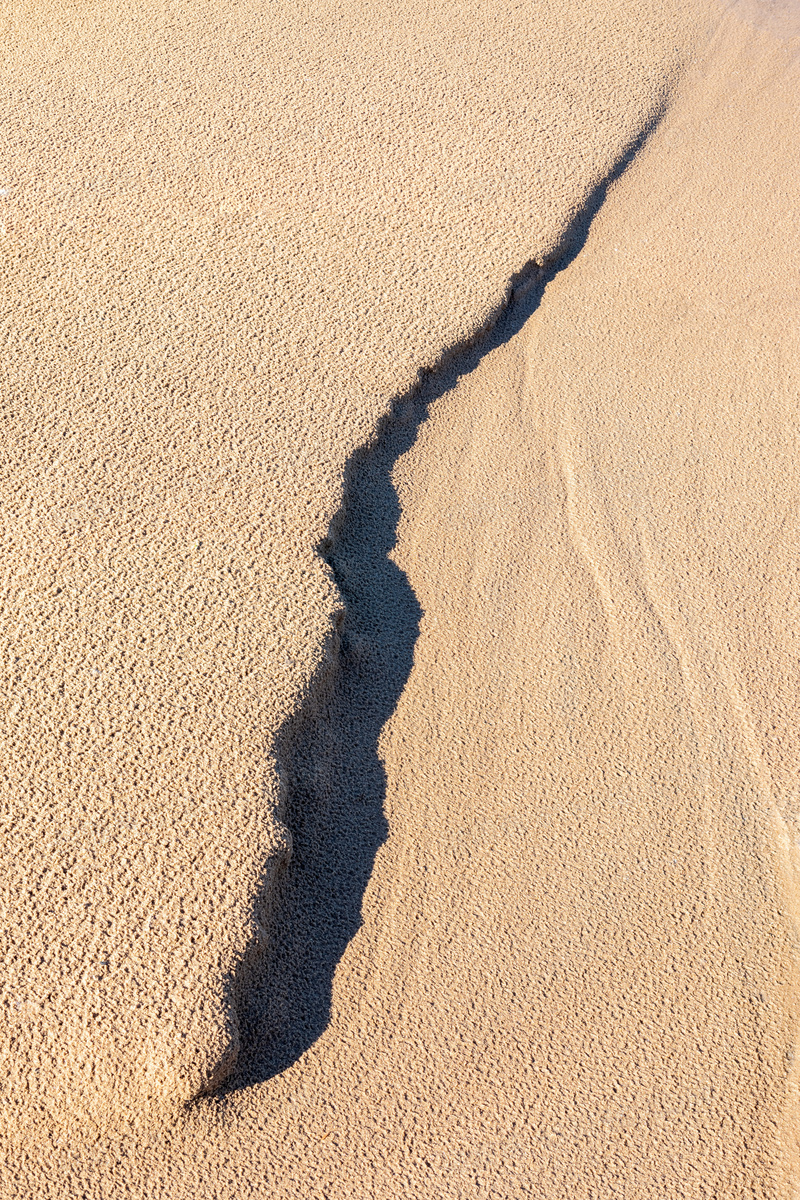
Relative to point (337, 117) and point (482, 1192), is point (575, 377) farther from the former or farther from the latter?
point (482, 1192)

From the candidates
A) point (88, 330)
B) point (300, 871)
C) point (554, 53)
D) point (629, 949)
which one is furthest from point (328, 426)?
point (554, 53)

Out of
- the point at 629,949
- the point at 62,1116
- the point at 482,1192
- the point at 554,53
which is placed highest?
the point at 554,53

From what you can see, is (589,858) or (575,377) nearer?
(589,858)

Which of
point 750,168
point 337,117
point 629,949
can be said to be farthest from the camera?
point 750,168

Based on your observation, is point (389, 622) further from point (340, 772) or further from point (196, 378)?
point (196, 378)

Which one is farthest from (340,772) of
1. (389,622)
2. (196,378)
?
(196,378)

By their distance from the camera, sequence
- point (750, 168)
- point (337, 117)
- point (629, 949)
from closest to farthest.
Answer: point (629, 949) < point (337, 117) < point (750, 168)
